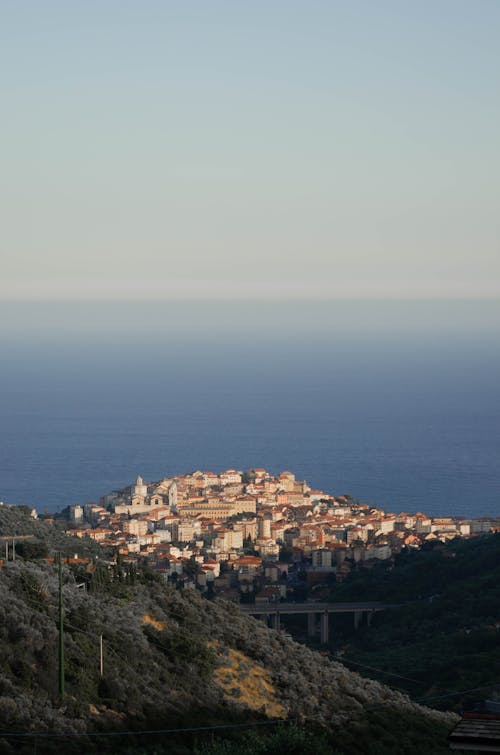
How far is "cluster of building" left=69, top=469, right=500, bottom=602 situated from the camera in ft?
150

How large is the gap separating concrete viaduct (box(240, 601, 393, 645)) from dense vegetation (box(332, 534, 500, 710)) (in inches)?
21.7

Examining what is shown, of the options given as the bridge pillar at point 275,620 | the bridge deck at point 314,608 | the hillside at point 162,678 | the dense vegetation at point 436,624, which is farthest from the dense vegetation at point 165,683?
the bridge pillar at point 275,620

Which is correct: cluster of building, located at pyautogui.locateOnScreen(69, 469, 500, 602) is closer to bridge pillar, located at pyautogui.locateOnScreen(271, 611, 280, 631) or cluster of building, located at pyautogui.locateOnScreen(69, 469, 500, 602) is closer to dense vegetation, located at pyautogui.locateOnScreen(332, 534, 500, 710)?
bridge pillar, located at pyautogui.locateOnScreen(271, 611, 280, 631)

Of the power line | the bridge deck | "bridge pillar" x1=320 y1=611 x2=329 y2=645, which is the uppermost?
the power line

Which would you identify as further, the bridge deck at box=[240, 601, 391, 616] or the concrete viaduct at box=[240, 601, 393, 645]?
the bridge deck at box=[240, 601, 391, 616]

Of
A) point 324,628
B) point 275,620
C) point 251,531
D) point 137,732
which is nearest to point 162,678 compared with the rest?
point 137,732

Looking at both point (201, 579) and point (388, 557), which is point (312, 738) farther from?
point (388, 557)

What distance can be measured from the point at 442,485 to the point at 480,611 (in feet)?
169

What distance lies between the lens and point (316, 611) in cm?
3834

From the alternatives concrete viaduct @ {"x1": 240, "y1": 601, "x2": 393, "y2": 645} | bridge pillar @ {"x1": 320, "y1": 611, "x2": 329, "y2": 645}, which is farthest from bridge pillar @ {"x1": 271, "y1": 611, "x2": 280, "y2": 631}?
bridge pillar @ {"x1": 320, "y1": 611, "x2": 329, "y2": 645}

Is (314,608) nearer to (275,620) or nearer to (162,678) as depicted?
(275,620)

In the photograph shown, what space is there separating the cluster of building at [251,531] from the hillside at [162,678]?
73.6 ft

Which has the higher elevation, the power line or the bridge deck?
the power line

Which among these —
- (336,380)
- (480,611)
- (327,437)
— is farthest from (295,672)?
(336,380)
